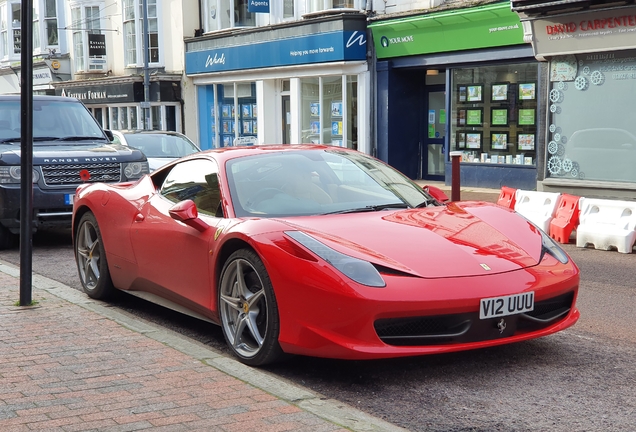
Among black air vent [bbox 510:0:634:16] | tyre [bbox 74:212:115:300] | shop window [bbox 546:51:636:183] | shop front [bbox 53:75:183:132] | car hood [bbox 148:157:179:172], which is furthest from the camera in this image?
shop front [bbox 53:75:183:132]

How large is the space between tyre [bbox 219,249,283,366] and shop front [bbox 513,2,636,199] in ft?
35.7

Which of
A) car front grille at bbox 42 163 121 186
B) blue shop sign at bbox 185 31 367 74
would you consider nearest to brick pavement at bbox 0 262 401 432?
car front grille at bbox 42 163 121 186

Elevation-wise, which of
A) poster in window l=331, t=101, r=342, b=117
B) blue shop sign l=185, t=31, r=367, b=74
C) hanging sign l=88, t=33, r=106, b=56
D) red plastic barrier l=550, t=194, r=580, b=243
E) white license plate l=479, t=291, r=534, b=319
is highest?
hanging sign l=88, t=33, r=106, b=56

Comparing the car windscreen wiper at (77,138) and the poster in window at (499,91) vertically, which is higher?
the poster in window at (499,91)

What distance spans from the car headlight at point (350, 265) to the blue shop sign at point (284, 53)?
1701 centimetres

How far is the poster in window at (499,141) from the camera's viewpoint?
60.3 feet

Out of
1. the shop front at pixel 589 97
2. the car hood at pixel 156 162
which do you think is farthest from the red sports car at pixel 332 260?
the shop front at pixel 589 97

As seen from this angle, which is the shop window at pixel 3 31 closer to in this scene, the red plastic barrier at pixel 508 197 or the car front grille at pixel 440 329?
the red plastic barrier at pixel 508 197

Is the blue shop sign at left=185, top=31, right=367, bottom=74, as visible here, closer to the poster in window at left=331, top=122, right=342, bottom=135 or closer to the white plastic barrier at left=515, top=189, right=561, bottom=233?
the poster in window at left=331, top=122, right=342, bottom=135

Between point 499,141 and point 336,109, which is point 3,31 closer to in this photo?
point 336,109

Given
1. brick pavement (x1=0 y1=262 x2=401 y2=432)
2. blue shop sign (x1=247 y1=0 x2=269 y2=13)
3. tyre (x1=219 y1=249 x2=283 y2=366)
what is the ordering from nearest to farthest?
brick pavement (x1=0 y1=262 x2=401 y2=432), tyre (x1=219 y1=249 x2=283 y2=366), blue shop sign (x1=247 y1=0 x2=269 y2=13)

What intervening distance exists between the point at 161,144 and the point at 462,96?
710cm

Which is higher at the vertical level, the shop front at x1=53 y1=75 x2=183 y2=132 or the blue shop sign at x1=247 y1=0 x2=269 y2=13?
the blue shop sign at x1=247 y1=0 x2=269 y2=13

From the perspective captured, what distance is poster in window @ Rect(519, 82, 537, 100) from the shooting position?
17484mm
